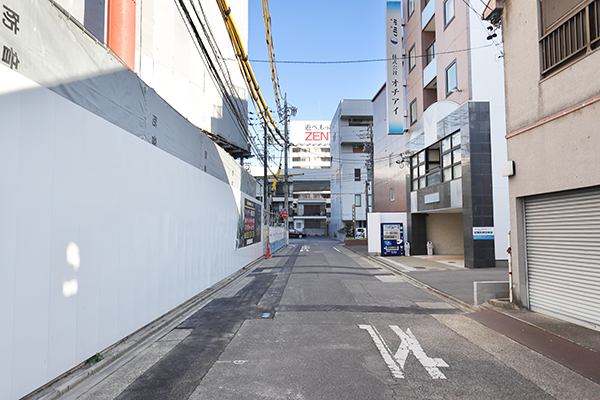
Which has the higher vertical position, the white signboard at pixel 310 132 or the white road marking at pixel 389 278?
the white signboard at pixel 310 132

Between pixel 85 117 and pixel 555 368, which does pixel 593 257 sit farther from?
pixel 85 117

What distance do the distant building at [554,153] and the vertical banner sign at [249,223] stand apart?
10347mm

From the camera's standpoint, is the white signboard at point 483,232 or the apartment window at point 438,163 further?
the apartment window at point 438,163

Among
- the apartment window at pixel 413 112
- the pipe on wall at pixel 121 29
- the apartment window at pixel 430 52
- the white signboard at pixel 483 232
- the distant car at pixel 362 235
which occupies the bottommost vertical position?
the distant car at pixel 362 235

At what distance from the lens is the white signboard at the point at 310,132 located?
96000 millimetres

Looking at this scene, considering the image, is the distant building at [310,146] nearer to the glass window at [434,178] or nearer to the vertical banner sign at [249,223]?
the glass window at [434,178]

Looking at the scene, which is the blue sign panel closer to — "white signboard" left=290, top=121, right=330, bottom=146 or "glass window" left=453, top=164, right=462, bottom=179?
"glass window" left=453, top=164, right=462, bottom=179

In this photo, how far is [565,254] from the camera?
7504 mm

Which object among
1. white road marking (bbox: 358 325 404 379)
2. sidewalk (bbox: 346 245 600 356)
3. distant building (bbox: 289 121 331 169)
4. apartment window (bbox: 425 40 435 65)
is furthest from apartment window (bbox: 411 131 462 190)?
distant building (bbox: 289 121 331 169)

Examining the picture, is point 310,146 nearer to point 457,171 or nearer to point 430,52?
point 430,52

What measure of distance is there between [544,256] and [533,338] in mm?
2496

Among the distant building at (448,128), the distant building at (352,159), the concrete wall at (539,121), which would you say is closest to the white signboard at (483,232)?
the distant building at (448,128)

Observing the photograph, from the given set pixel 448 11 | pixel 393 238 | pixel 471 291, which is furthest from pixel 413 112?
pixel 471 291

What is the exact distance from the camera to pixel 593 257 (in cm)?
684
